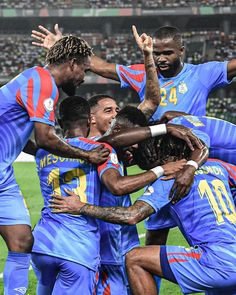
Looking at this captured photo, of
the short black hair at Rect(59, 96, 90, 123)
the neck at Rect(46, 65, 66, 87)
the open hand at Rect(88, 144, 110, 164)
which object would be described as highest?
the neck at Rect(46, 65, 66, 87)

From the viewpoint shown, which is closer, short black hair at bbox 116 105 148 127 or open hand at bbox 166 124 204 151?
open hand at bbox 166 124 204 151

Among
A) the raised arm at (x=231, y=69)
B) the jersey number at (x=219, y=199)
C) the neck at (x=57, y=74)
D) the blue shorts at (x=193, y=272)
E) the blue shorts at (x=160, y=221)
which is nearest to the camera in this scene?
the blue shorts at (x=193, y=272)

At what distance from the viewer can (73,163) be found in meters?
4.32

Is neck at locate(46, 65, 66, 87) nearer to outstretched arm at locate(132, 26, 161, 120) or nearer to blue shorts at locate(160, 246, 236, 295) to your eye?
outstretched arm at locate(132, 26, 161, 120)

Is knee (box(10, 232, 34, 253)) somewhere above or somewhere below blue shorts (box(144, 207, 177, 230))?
above

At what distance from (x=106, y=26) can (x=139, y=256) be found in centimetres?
4015

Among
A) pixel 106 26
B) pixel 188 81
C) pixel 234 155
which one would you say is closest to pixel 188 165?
pixel 234 155

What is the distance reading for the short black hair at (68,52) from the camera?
4.64m

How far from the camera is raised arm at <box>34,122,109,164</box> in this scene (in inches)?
167

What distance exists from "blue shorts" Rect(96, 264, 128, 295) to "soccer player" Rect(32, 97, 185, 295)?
1.39 feet

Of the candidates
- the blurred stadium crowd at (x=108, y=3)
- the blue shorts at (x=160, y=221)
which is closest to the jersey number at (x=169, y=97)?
the blue shorts at (x=160, y=221)

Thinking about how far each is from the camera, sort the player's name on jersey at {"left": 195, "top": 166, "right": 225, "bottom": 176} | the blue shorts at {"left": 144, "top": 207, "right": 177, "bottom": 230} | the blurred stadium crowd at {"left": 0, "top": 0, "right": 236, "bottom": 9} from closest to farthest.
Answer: the player's name on jersey at {"left": 195, "top": 166, "right": 225, "bottom": 176}
the blue shorts at {"left": 144, "top": 207, "right": 177, "bottom": 230}
the blurred stadium crowd at {"left": 0, "top": 0, "right": 236, "bottom": 9}

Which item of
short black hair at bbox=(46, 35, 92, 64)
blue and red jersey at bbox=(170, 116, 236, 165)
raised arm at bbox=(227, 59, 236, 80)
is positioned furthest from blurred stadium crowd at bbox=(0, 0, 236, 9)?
short black hair at bbox=(46, 35, 92, 64)

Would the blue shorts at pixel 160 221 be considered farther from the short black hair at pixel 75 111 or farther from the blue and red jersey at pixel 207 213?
the short black hair at pixel 75 111
